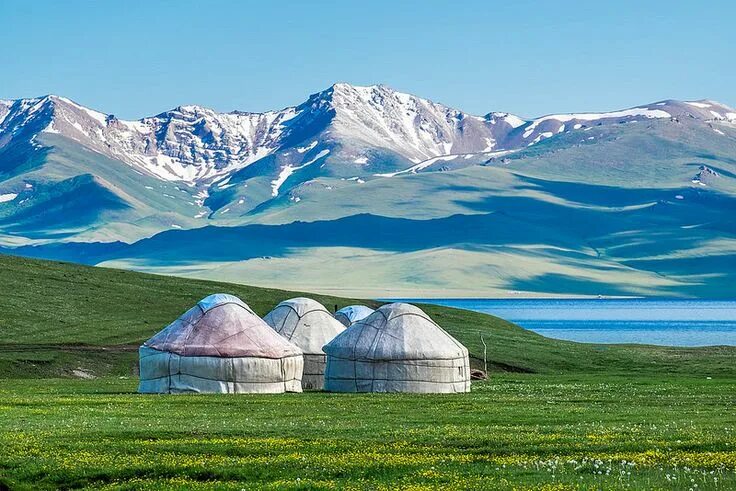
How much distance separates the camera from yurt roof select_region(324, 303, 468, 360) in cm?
5525

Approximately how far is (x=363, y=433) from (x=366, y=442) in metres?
2.35

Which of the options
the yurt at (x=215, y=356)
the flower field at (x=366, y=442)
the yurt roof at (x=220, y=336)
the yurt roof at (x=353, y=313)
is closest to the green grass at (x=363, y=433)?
the flower field at (x=366, y=442)

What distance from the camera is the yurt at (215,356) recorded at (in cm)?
5450

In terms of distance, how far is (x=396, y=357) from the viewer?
55.2 m

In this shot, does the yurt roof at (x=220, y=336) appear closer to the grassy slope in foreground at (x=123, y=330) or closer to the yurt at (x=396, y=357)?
the yurt at (x=396, y=357)

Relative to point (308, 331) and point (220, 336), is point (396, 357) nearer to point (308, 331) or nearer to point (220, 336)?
point (220, 336)

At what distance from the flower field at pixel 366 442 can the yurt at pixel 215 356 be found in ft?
11.9

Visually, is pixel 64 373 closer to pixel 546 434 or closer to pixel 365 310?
pixel 365 310

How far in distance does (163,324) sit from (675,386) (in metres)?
45.2

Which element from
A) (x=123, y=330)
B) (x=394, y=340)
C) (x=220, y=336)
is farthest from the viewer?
(x=123, y=330)

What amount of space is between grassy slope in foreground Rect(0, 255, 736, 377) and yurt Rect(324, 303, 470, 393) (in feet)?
62.9

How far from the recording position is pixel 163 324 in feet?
313

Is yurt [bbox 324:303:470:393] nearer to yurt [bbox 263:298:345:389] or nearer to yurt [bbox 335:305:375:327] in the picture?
yurt [bbox 263:298:345:389]

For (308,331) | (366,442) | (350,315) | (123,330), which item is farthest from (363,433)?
(123,330)
